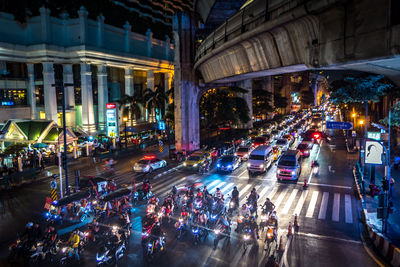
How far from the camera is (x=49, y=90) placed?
153ft

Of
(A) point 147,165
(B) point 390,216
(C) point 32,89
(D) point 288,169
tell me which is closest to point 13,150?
(A) point 147,165

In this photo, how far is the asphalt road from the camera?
12578 mm

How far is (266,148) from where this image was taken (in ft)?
98.1

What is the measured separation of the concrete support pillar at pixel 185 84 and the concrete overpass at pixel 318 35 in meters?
19.6

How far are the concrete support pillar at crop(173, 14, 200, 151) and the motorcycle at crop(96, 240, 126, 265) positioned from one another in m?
27.1

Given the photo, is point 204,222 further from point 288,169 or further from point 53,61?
point 53,61

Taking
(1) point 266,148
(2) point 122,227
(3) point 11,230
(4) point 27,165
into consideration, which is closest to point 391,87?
(1) point 266,148

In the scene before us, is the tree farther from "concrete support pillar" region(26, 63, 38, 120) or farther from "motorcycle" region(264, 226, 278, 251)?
"motorcycle" region(264, 226, 278, 251)

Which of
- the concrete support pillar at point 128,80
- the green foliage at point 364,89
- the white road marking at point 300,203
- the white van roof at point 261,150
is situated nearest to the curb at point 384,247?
the white road marking at point 300,203

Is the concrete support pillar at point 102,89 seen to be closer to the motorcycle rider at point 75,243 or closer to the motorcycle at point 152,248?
the motorcycle rider at point 75,243

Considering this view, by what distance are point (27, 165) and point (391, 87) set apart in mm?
38304

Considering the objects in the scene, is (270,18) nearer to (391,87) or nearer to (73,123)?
(391,87)

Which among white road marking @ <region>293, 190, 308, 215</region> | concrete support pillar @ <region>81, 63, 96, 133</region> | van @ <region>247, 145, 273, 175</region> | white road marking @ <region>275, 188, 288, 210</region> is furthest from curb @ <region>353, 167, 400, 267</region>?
concrete support pillar @ <region>81, 63, 96, 133</region>

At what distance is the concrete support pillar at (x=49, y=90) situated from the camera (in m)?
46.2
